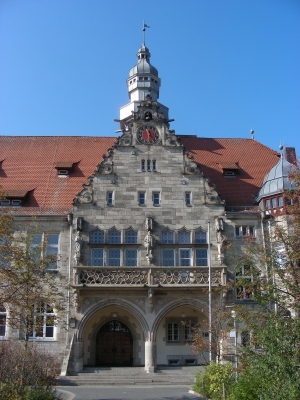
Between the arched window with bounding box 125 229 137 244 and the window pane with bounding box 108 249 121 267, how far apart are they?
0.79 metres

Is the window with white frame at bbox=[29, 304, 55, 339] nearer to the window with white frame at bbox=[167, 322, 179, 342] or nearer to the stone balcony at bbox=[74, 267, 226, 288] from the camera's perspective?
the stone balcony at bbox=[74, 267, 226, 288]

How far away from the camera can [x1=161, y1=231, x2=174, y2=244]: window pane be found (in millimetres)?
27812

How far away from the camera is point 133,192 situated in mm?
28578

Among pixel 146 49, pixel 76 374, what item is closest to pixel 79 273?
pixel 76 374

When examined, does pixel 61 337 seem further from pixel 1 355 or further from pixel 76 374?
pixel 1 355

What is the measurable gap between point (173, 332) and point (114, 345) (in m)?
3.24

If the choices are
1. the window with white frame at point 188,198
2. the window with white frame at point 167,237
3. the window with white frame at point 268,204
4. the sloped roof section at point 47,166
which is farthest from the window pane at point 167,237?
the window with white frame at point 268,204

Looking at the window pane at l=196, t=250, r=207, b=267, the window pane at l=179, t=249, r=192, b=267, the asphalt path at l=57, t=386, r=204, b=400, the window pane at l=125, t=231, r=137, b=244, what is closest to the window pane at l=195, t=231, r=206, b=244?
the window pane at l=196, t=250, r=207, b=267

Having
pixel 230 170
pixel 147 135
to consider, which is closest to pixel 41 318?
pixel 147 135

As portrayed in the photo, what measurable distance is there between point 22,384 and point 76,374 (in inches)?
391

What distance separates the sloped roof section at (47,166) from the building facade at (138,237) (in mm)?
98

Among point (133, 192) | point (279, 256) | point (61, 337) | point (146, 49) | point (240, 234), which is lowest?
point (61, 337)

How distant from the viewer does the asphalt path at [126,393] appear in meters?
18.3

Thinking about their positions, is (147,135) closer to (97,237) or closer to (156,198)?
(156,198)
